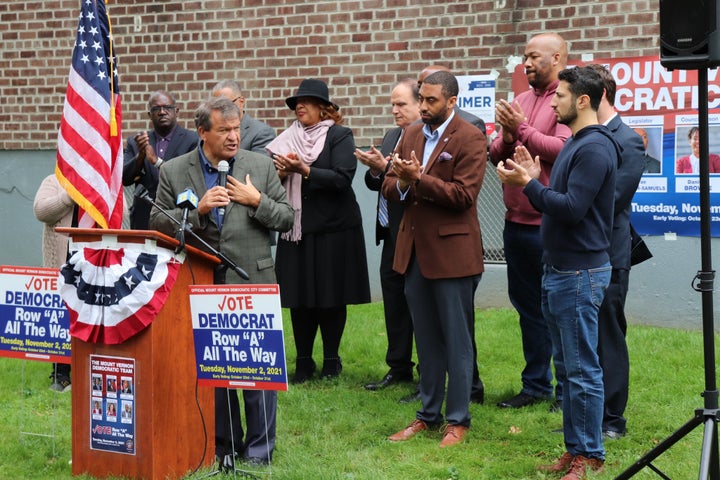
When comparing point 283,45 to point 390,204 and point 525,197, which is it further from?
point 525,197

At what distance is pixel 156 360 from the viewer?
212 inches

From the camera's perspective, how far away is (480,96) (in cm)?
1000

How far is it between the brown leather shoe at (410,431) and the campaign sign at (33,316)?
2.12 metres

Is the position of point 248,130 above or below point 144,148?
above

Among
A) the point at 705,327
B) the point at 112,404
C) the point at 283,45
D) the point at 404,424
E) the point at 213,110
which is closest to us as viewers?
the point at 705,327

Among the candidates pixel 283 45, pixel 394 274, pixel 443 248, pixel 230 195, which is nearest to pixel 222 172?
pixel 230 195

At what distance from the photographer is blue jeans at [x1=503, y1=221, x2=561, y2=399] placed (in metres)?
7.13

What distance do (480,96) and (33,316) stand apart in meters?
5.25

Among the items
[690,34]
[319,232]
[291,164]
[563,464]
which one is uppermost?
[690,34]

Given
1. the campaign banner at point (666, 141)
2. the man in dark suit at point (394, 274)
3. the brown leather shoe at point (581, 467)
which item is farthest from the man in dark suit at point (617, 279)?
the campaign banner at point (666, 141)

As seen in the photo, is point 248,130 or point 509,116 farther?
point 248,130

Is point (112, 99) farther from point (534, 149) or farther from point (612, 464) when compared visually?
point (612, 464)

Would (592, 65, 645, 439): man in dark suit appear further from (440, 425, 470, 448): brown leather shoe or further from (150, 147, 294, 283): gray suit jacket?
(150, 147, 294, 283): gray suit jacket

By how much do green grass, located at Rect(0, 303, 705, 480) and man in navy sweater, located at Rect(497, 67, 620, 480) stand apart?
350mm
